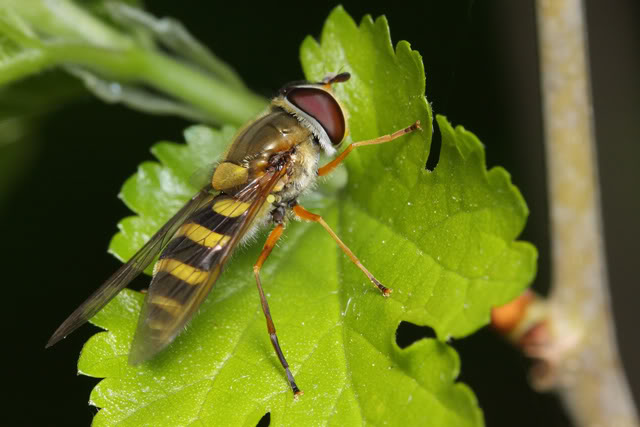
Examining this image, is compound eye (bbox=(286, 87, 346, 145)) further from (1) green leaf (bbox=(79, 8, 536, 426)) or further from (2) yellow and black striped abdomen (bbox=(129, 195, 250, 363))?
(2) yellow and black striped abdomen (bbox=(129, 195, 250, 363))

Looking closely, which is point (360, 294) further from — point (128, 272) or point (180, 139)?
point (180, 139)

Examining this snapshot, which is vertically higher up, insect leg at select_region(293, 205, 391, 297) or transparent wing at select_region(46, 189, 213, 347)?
insect leg at select_region(293, 205, 391, 297)

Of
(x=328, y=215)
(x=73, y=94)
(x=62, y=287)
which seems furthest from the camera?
(x=62, y=287)

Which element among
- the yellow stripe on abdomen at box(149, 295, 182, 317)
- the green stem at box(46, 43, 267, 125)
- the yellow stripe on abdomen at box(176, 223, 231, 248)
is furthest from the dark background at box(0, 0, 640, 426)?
the yellow stripe on abdomen at box(149, 295, 182, 317)

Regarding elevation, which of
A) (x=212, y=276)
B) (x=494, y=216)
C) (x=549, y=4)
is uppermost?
(x=549, y=4)

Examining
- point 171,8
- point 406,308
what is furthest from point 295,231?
point 171,8

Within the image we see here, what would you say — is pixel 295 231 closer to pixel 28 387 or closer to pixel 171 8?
pixel 28 387
